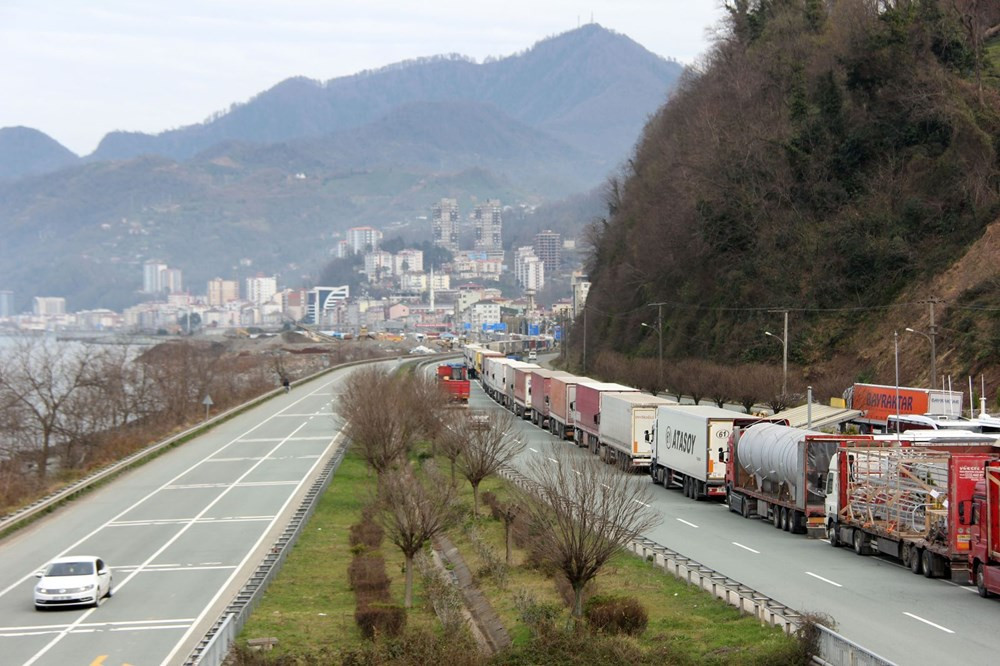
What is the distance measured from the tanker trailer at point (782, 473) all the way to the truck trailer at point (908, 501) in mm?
1169

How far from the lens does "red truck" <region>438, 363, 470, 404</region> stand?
88525 mm

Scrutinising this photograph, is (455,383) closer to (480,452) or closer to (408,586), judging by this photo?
(480,452)

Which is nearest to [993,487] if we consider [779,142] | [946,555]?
[946,555]

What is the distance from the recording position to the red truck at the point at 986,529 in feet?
88.4

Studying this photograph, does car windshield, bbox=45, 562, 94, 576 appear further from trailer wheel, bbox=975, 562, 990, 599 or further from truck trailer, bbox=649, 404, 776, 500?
truck trailer, bbox=649, 404, 776, 500

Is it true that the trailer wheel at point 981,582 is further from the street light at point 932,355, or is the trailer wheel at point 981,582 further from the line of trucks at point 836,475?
the street light at point 932,355

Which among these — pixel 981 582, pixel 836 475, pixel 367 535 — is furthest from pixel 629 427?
pixel 981 582

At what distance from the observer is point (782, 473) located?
4019 centimetres

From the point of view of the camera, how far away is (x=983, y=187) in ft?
253

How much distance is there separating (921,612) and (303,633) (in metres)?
12.3

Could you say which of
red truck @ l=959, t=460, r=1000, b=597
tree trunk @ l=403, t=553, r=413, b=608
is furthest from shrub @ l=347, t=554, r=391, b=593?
red truck @ l=959, t=460, r=1000, b=597

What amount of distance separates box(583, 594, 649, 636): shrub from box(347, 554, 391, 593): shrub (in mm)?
8251

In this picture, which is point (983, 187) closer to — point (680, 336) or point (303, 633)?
point (680, 336)

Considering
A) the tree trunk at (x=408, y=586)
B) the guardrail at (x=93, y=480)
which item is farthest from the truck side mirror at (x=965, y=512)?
the guardrail at (x=93, y=480)
